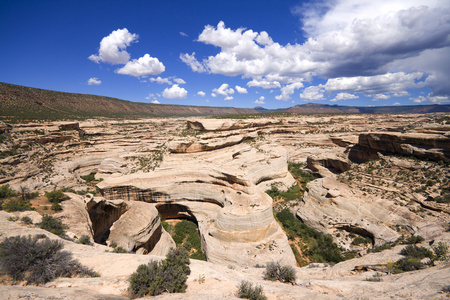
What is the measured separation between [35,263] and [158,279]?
14.6 ft

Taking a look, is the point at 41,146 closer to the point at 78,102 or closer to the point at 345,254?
the point at 345,254

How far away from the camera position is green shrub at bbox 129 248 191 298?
599 cm

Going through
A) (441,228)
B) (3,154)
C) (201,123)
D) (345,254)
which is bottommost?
(345,254)

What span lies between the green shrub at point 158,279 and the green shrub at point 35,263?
2.07m

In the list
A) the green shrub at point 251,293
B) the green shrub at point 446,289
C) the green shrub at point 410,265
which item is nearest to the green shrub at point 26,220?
the green shrub at point 251,293

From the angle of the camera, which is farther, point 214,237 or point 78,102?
point 78,102

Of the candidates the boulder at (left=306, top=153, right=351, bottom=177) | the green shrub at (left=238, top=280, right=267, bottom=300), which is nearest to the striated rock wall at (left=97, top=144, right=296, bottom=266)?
the green shrub at (left=238, top=280, right=267, bottom=300)

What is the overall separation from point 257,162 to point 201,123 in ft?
42.8

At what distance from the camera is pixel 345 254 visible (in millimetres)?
15469

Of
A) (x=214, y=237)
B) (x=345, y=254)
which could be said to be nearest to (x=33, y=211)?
(x=214, y=237)

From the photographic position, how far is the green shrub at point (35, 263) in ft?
19.2

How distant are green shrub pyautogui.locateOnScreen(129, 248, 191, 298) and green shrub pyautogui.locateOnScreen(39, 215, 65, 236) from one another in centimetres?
657

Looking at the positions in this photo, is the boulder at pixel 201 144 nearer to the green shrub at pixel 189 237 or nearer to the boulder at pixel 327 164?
the green shrub at pixel 189 237

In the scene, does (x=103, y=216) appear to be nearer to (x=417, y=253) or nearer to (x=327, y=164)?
(x=417, y=253)
